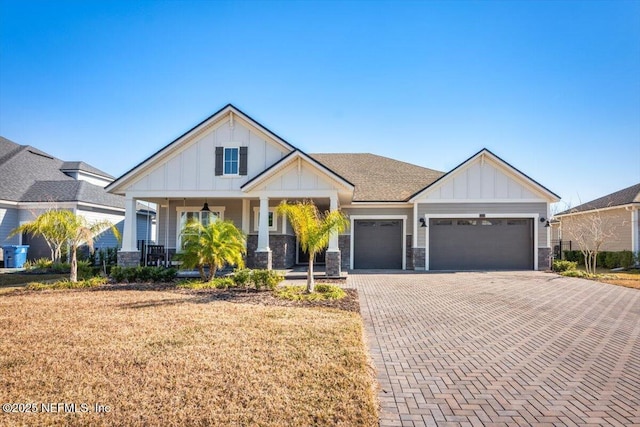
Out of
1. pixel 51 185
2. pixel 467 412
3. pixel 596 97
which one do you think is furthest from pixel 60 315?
pixel 596 97

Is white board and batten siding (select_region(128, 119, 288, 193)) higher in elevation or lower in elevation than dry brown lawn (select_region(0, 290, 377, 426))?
higher

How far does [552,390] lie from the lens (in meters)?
4.25

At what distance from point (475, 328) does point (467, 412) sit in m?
3.62

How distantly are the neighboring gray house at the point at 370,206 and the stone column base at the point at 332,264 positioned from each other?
289 centimetres

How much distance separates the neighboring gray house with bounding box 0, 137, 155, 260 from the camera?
19.5m

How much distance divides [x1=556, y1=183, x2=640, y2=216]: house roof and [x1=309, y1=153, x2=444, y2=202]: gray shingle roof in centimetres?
1076

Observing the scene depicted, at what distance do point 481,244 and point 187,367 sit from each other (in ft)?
53.6

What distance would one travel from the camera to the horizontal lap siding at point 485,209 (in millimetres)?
17453

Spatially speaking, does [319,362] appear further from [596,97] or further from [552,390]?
[596,97]

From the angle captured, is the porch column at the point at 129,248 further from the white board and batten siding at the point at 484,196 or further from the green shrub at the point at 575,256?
the green shrub at the point at 575,256

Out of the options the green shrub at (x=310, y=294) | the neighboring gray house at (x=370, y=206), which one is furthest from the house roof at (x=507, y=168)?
the green shrub at (x=310, y=294)

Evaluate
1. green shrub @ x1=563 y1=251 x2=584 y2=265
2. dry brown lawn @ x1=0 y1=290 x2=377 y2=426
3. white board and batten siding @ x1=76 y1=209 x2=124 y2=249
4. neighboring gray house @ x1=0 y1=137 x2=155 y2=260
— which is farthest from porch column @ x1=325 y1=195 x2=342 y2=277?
green shrub @ x1=563 y1=251 x2=584 y2=265

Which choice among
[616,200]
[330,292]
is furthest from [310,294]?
[616,200]

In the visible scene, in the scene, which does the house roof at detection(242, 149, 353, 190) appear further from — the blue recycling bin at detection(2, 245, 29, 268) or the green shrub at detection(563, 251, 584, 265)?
the green shrub at detection(563, 251, 584, 265)
